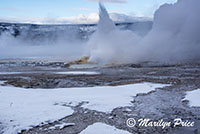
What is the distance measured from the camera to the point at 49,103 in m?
8.16

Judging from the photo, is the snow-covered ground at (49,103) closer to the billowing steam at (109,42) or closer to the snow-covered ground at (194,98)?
the snow-covered ground at (194,98)

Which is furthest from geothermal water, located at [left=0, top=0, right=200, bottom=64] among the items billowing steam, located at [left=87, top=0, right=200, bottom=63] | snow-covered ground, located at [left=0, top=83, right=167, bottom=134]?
snow-covered ground, located at [left=0, top=83, right=167, bottom=134]

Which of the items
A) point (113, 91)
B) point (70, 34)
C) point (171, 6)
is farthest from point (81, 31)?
point (113, 91)

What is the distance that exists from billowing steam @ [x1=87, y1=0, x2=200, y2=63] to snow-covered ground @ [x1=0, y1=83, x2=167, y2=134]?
2135cm

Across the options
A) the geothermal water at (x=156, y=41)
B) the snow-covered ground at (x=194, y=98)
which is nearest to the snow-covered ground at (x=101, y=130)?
the snow-covered ground at (x=194, y=98)

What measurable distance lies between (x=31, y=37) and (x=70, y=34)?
1908 centimetres

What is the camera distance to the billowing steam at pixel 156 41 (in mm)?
32781

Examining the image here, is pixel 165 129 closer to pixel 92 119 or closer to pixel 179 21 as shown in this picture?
pixel 92 119

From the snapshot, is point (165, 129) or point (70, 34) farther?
point (70, 34)

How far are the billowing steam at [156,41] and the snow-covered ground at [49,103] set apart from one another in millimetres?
21353

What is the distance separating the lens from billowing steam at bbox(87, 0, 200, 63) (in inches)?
1291

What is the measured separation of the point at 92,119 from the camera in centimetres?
658

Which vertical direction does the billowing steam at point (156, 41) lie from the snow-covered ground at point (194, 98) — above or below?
above

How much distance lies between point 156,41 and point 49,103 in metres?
31.5
